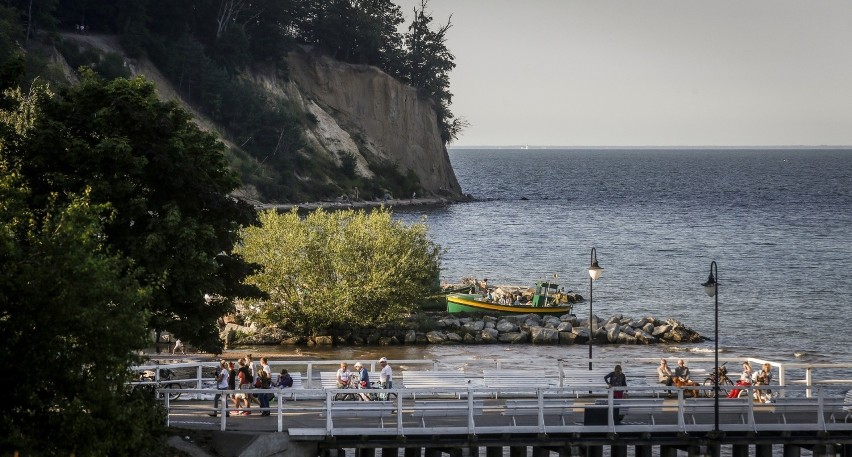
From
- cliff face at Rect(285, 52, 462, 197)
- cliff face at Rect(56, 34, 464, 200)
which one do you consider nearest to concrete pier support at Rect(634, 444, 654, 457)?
cliff face at Rect(56, 34, 464, 200)

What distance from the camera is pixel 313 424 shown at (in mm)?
25391

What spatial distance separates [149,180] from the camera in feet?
87.5

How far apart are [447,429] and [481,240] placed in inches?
3477

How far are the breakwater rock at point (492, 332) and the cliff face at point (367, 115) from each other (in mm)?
89458

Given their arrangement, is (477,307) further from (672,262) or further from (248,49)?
(248,49)

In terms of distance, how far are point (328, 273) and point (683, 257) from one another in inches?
2165

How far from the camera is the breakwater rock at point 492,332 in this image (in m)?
51.5

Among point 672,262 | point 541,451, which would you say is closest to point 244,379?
point 541,451

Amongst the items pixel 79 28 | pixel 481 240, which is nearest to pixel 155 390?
pixel 481 240

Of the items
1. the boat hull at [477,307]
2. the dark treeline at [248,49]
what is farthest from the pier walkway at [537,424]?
the dark treeline at [248,49]

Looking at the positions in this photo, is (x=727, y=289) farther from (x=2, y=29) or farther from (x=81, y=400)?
(x=81, y=400)

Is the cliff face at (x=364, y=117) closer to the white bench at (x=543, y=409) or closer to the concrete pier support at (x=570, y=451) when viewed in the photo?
the white bench at (x=543, y=409)

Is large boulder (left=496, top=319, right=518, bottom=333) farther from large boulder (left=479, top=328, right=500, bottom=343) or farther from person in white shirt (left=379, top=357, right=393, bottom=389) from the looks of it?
person in white shirt (left=379, top=357, right=393, bottom=389)

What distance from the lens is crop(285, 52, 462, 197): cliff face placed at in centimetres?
15025
